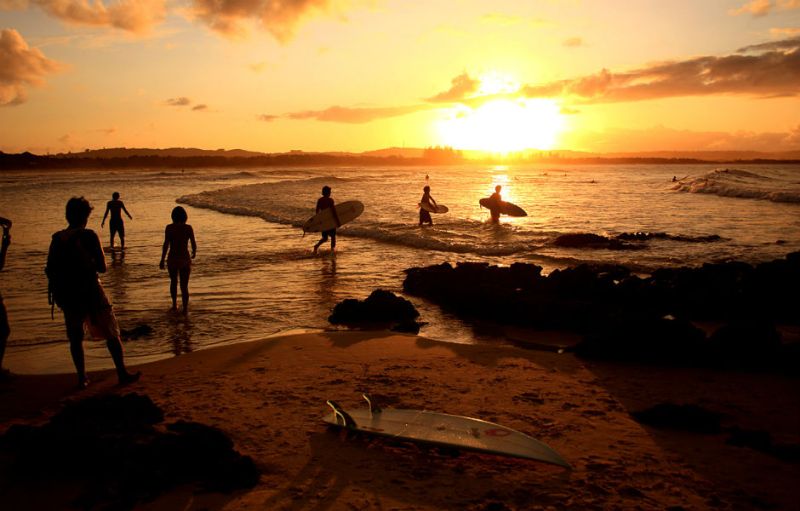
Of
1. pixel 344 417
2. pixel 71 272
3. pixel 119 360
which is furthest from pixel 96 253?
pixel 344 417

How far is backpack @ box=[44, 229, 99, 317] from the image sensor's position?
5.79 meters

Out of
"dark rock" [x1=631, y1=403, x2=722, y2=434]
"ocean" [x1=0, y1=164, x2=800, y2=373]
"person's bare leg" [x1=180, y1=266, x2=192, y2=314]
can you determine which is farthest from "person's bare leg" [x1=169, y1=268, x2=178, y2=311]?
"dark rock" [x1=631, y1=403, x2=722, y2=434]

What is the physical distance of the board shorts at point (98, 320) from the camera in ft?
19.5

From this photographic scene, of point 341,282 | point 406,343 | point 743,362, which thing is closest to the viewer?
point 743,362

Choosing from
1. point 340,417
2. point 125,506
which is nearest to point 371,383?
point 340,417

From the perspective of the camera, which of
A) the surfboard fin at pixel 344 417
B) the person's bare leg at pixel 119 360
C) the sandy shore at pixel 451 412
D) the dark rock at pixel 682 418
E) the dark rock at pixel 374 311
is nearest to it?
the sandy shore at pixel 451 412

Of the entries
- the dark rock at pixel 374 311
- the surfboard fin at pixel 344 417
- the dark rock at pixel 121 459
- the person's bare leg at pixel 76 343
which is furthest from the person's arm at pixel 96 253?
the dark rock at pixel 374 311

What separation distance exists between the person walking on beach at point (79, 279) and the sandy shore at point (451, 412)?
0.57 meters

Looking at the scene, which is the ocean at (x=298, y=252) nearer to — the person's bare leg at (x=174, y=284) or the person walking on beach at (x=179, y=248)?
the person's bare leg at (x=174, y=284)

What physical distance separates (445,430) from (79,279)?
3.85 meters

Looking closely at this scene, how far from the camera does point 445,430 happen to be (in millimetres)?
4699

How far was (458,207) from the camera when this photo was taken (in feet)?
111

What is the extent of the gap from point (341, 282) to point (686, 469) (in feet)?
28.9

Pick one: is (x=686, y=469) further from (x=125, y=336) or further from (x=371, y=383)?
(x=125, y=336)
